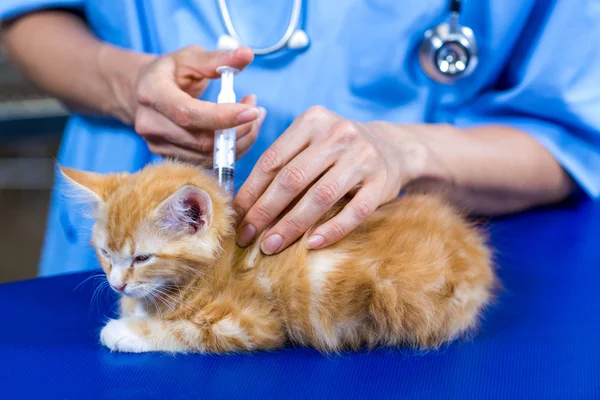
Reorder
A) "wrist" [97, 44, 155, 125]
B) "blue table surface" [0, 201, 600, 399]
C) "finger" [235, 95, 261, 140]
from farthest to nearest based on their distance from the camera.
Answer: "wrist" [97, 44, 155, 125], "finger" [235, 95, 261, 140], "blue table surface" [0, 201, 600, 399]

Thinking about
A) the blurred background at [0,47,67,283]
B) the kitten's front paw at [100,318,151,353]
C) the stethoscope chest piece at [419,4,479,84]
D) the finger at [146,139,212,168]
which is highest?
the stethoscope chest piece at [419,4,479,84]

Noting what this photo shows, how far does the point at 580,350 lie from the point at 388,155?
1.33 feet

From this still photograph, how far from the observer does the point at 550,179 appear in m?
1.26

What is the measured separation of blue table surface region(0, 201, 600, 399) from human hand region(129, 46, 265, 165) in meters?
0.30

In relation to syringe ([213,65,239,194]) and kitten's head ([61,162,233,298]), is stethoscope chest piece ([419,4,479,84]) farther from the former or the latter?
kitten's head ([61,162,233,298])

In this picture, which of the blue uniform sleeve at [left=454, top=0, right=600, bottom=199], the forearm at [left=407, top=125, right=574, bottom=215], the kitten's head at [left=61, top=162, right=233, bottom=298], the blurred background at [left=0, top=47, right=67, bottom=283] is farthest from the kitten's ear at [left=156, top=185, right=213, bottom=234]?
the blurred background at [left=0, top=47, right=67, bottom=283]

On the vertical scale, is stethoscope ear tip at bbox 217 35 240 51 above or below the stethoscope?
below

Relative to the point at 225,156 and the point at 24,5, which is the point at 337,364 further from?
the point at 24,5

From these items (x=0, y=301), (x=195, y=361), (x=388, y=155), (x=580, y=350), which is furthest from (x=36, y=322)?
(x=580, y=350)

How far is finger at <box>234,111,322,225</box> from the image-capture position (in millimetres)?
877

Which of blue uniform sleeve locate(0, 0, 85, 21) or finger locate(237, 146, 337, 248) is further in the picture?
blue uniform sleeve locate(0, 0, 85, 21)

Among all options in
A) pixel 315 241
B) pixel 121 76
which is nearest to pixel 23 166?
pixel 121 76

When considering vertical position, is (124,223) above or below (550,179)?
below

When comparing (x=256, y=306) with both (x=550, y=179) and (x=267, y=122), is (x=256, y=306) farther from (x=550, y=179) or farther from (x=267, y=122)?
(x=550, y=179)
